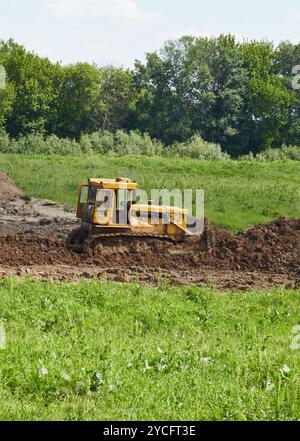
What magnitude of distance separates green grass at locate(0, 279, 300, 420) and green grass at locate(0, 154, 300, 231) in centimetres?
1233

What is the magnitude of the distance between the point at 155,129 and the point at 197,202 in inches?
1601

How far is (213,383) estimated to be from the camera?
10906mm

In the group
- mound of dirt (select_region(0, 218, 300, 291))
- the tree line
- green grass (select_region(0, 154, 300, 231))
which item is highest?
the tree line

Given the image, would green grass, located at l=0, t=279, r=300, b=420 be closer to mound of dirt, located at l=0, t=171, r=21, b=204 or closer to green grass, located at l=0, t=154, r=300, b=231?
green grass, located at l=0, t=154, r=300, b=231

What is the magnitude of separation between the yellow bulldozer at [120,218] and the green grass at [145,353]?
384 centimetres

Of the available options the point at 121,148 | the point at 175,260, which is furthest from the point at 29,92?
the point at 175,260

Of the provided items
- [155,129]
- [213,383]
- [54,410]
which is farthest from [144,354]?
[155,129]

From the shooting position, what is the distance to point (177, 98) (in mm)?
72938

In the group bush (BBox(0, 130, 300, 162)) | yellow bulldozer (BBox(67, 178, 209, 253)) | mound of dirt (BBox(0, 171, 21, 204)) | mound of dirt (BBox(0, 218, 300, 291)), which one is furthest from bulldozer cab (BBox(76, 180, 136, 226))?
bush (BBox(0, 130, 300, 162))

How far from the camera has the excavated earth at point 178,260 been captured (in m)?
19.5

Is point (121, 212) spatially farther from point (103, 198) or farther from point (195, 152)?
point (195, 152)

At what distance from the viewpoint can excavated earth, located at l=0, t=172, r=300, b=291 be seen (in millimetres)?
19469
